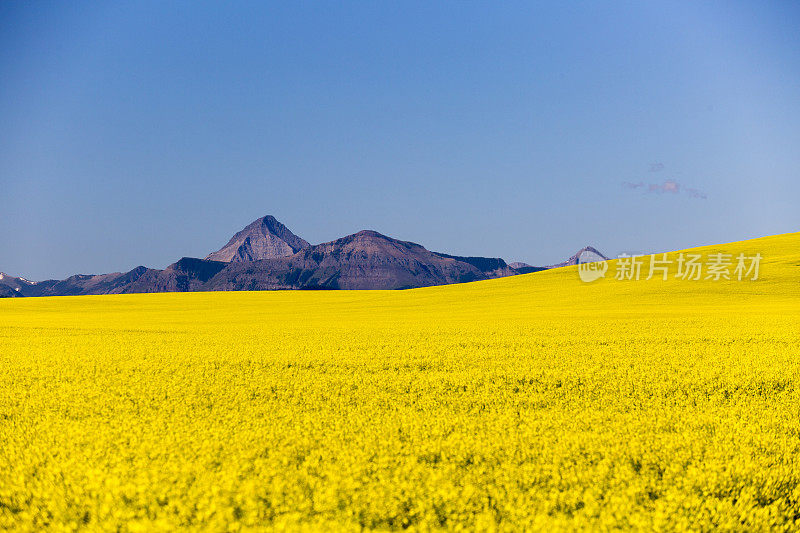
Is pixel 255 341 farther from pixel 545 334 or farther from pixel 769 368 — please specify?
pixel 769 368

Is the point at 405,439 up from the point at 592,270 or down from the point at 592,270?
down

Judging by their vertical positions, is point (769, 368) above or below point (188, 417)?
above

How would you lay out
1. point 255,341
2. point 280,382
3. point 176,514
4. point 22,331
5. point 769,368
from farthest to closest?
point 22,331 < point 255,341 < point 769,368 < point 280,382 < point 176,514

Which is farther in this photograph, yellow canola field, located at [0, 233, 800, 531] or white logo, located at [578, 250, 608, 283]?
white logo, located at [578, 250, 608, 283]

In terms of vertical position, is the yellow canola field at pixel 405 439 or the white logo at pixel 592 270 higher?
the white logo at pixel 592 270

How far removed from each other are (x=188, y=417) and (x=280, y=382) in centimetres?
268

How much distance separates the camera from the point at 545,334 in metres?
17.9

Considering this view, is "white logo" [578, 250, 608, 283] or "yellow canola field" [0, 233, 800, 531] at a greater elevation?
"white logo" [578, 250, 608, 283]

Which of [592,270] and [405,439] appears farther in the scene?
[592,270]

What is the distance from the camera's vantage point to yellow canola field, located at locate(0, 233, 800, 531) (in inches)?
169

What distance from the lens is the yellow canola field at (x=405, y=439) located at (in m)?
4.30

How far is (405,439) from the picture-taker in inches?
235

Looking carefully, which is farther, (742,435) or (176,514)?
(742,435)

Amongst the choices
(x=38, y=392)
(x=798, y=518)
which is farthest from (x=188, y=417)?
(x=798, y=518)
